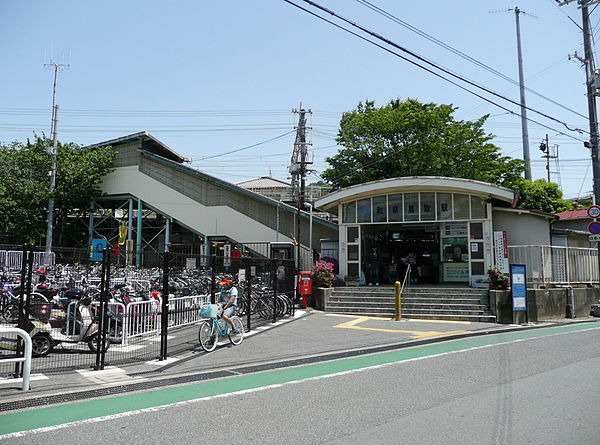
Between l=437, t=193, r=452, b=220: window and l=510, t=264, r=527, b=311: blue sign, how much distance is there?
17.3 ft

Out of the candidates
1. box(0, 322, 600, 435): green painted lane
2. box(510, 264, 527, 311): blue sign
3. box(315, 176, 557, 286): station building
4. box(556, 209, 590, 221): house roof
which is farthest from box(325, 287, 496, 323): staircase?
box(556, 209, 590, 221): house roof

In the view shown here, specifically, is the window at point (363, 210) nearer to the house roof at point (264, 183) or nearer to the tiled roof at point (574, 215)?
the tiled roof at point (574, 215)

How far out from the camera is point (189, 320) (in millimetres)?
12703

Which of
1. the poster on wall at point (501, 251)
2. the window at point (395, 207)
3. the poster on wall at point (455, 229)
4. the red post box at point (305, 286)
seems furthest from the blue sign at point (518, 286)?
the red post box at point (305, 286)

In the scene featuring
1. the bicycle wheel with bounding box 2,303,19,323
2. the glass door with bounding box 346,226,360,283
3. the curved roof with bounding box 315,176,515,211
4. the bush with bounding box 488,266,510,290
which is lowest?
the bicycle wheel with bounding box 2,303,19,323

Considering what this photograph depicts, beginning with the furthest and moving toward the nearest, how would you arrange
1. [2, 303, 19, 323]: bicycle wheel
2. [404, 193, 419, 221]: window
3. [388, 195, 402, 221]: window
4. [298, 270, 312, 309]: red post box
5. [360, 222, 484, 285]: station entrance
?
[388, 195, 402, 221]: window
[404, 193, 419, 221]: window
[360, 222, 484, 285]: station entrance
[298, 270, 312, 309]: red post box
[2, 303, 19, 323]: bicycle wheel

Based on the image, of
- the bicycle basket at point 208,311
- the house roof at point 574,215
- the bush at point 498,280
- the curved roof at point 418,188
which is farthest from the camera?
the house roof at point 574,215

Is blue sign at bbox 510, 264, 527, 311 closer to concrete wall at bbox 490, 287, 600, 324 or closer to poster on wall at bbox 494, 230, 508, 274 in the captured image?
concrete wall at bbox 490, 287, 600, 324

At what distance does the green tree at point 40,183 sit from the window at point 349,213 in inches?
690

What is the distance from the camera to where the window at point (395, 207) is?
21.6 metres

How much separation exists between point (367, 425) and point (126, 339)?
674 centimetres

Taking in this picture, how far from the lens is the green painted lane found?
5723mm

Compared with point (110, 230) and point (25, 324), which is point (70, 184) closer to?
point (110, 230)

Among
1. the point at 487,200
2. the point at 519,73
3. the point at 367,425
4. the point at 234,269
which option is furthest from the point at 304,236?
the point at 519,73
